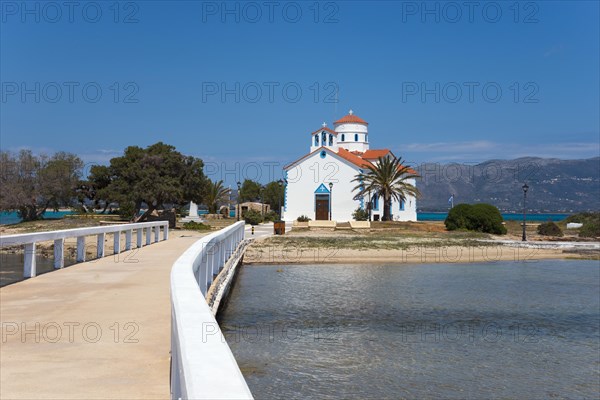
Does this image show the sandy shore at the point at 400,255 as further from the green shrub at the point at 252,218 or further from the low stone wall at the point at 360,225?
the green shrub at the point at 252,218

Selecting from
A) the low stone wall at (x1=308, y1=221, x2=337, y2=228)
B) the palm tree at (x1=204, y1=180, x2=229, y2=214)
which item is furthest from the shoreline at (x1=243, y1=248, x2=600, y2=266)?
the palm tree at (x1=204, y1=180, x2=229, y2=214)

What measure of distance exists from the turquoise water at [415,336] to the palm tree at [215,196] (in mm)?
58241

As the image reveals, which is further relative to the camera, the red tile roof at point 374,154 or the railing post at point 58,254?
the red tile roof at point 374,154

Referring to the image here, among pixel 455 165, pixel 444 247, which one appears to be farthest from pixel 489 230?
pixel 444 247

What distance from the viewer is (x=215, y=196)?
85688mm

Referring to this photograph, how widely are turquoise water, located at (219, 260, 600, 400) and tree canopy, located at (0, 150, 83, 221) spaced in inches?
1084

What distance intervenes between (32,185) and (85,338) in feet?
144

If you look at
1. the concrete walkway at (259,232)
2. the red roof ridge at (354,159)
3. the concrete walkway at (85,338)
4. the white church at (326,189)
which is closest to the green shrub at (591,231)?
the white church at (326,189)

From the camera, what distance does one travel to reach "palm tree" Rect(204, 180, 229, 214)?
82.2 m

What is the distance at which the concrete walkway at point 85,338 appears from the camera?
5176mm

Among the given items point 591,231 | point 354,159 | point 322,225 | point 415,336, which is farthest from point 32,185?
point 591,231

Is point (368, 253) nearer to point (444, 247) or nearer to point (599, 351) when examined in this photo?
point (444, 247)

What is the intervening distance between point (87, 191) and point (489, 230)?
33460mm

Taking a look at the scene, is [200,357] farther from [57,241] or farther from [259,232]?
[259,232]
